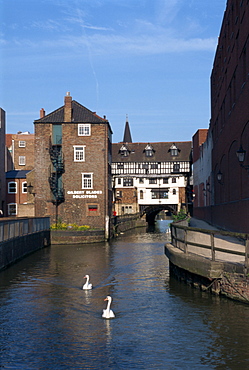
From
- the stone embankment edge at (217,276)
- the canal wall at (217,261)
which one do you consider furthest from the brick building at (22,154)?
the stone embankment edge at (217,276)

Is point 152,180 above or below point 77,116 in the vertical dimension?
below

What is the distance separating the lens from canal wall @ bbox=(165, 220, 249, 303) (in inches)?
595

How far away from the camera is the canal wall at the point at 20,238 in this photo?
27609mm

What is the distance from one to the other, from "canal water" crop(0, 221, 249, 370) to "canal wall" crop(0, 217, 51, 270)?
11.9ft

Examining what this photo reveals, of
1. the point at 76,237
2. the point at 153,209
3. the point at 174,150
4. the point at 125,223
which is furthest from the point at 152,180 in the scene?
the point at 76,237

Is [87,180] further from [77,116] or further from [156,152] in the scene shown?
[156,152]

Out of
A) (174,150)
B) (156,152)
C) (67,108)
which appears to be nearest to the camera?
(67,108)

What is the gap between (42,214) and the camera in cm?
5272

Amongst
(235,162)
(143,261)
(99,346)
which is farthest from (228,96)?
(99,346)

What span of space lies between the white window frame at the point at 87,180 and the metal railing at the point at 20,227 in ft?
21.0

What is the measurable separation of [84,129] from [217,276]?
126 feet

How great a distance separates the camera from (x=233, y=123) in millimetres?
33000

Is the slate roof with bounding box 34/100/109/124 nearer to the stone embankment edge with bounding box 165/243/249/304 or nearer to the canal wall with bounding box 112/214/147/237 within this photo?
the canal wall with bounding box 112/214/147/237

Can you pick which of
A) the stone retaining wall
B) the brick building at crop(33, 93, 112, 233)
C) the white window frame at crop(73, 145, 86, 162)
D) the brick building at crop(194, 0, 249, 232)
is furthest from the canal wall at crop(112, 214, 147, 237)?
the brick building at crop(194, 0, 249, 232)
